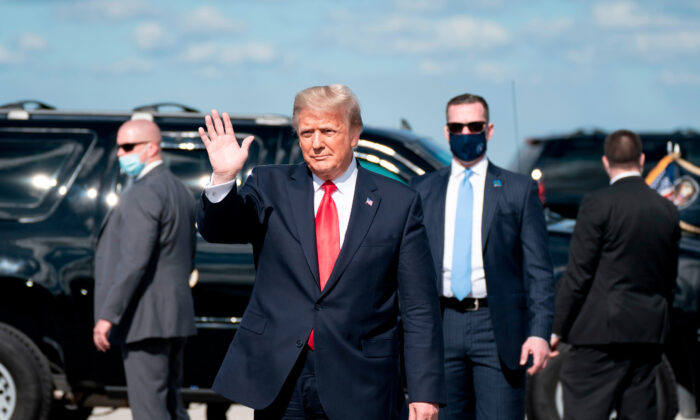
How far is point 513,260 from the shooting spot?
4.88 m

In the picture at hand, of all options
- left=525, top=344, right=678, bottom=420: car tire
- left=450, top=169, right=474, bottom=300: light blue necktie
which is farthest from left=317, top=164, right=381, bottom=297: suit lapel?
left=525, top=344, right=678, bottom=420: car tire

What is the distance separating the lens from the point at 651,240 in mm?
5449

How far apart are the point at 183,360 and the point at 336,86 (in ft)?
10.8

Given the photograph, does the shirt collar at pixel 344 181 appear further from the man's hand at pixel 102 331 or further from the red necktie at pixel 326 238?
the man's hand at pixel 102 331

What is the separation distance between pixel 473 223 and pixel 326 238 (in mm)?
1514

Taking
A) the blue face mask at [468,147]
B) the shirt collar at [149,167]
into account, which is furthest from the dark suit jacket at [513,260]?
the shirt collar at [149,167]

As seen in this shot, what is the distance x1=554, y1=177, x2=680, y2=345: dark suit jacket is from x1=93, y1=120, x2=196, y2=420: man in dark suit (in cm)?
215

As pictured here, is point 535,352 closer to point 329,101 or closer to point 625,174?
point 625,174

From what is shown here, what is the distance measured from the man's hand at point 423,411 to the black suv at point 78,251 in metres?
2.95

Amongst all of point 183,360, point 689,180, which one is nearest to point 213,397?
point 183,360

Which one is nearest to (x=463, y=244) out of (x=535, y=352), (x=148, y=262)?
(x=535, y=352)

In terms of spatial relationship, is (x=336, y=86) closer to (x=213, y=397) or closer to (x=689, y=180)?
(x=213, y=397)

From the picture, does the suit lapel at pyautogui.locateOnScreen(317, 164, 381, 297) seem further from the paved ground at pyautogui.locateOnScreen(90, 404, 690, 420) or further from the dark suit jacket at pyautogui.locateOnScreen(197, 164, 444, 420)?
the paved ground at pyautogui.locateOnScreen(90, 404, 690, 420)

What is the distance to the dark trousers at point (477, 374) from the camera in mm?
4793
